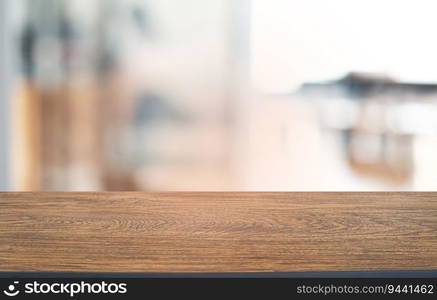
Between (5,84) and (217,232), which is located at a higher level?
(5,84)

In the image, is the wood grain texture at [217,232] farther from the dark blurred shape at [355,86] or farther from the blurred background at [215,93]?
the dark blurred shape at [355,86]

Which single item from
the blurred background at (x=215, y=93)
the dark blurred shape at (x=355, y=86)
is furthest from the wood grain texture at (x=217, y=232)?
the dark blurred shape at (x=355, y=86)

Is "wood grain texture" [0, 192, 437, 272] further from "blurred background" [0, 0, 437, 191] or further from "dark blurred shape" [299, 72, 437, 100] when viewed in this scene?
"dark blurred shape" [299, 72, 437, 100]

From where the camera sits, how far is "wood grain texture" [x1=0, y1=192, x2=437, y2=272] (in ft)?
4.00

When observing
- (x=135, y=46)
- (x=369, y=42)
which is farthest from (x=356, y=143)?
(x=135, y=46)

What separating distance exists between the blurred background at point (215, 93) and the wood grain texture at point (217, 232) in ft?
0.13

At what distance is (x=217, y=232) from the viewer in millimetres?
1233

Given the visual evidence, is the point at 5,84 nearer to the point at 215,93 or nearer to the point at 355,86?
the point at 215,93

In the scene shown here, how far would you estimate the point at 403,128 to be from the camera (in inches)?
49.1

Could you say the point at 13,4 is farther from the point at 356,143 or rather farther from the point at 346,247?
the point at 346,247

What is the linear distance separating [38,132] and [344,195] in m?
0.79

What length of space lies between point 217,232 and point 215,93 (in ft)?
1.16

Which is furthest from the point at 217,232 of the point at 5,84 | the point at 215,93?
the point at 5,84

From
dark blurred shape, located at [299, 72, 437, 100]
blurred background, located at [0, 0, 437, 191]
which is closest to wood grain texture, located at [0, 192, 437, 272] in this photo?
blurred background, located at [0, 0, 437, 191]
